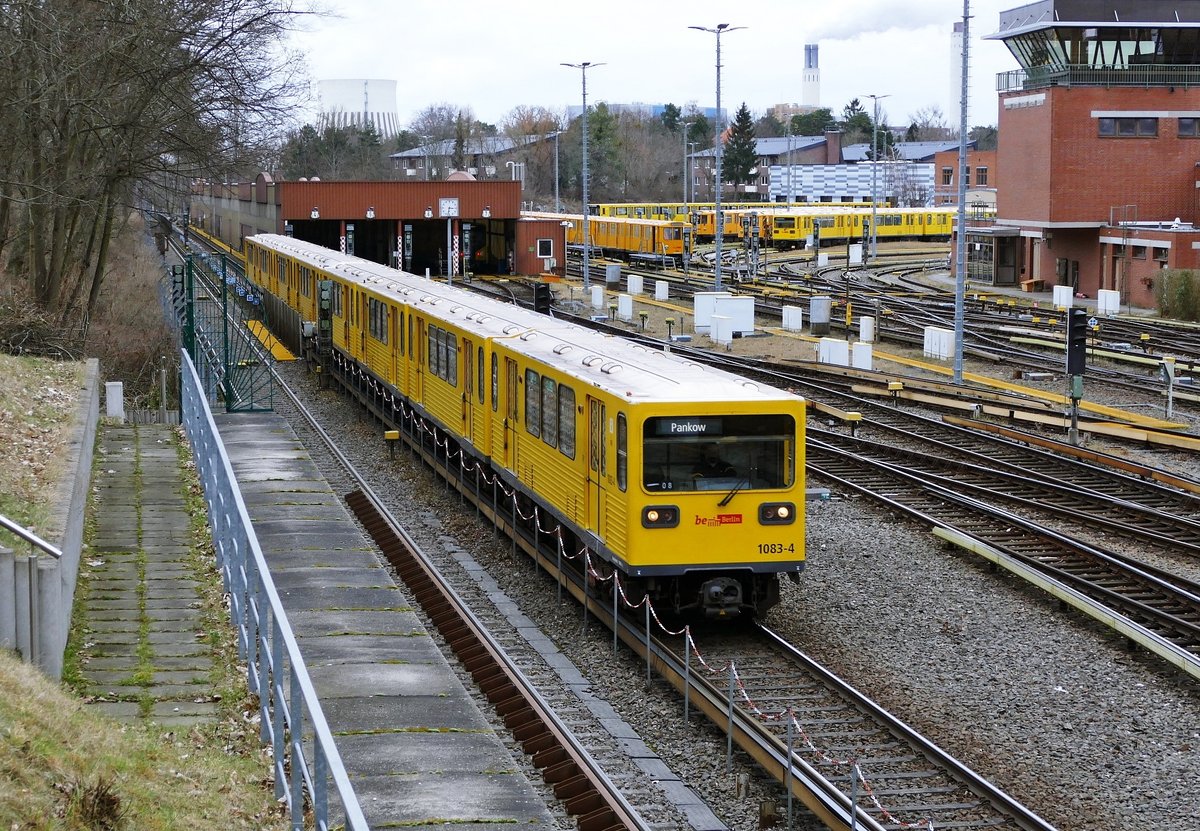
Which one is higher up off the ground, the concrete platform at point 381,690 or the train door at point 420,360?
the train door at point 420,360

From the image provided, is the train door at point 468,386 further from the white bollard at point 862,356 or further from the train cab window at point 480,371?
the white bollard at point 862,356

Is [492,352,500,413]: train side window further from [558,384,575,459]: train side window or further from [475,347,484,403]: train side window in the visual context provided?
[558,384,575,459]: train side window

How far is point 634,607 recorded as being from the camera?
517 inches

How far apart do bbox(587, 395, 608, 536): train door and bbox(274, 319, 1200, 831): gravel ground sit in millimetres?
1177

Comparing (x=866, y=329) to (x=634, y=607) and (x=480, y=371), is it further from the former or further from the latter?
(x=634, y=607)

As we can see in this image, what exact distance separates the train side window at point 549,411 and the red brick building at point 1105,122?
38349mm

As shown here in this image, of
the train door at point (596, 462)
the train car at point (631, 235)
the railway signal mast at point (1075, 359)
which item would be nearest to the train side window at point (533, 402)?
the train door at point (596, 462)

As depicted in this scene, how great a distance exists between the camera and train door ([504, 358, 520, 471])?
54.2 ft

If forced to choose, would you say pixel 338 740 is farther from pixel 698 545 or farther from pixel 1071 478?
pixel 1071 478

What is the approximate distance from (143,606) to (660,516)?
4.20 metres

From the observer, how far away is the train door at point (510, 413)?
16.5 meters

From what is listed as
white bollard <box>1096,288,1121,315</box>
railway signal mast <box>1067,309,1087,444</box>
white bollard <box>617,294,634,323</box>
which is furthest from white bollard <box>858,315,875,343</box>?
railway signal mast <box>1067,309,1087,444</box>

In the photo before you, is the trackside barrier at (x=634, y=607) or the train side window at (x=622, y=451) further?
the train side window at (x=622, y=451)

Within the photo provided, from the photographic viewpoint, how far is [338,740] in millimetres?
10039
